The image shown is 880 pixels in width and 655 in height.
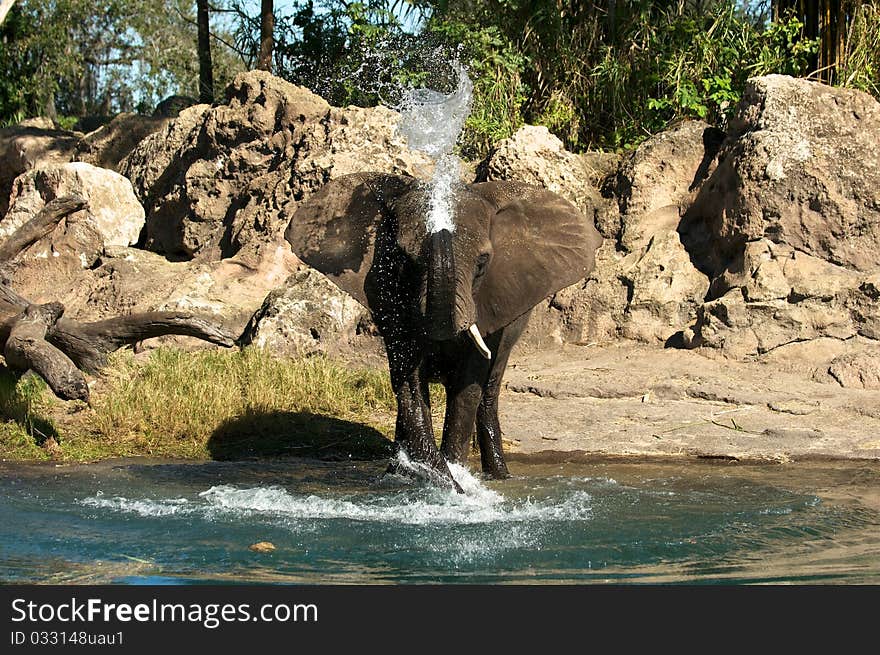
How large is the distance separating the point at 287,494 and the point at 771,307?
5229 millimetres

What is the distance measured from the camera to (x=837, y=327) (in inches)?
401

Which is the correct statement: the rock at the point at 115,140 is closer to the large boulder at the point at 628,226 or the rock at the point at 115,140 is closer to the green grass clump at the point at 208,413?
the large boulder at the point at 628,226

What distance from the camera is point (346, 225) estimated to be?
7.23m

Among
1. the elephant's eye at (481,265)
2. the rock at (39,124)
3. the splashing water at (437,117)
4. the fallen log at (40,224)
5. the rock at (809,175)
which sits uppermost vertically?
the rock at (39,124)

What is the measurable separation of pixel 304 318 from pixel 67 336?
2.27m

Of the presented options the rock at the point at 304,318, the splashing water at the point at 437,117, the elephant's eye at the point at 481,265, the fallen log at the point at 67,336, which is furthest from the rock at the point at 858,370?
the fallen log at the point at 67,336

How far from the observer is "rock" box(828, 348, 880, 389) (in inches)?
373

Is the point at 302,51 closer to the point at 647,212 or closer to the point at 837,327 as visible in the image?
the point at 647,212

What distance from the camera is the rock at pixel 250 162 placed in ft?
Answer: 39.7

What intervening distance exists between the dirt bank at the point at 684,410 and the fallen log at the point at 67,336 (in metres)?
2.61

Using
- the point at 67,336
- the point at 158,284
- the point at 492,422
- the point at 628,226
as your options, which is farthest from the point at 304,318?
the point at 628,226

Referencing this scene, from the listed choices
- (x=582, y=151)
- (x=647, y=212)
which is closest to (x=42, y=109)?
(x=582, y=151)

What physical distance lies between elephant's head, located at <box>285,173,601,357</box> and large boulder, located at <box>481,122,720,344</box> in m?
3.87

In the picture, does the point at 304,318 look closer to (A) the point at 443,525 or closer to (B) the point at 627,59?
(A) the point at 443,525
